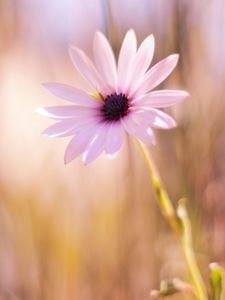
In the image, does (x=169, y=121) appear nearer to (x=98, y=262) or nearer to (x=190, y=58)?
(x=190, y=58)

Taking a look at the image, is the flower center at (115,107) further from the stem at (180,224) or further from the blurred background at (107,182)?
the blurred background at (107,182)

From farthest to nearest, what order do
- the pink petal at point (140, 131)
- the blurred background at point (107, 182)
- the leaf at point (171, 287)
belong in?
the blurred background at point (107, 182)
the leaf at point (171, 287)
the pink petal at point (140, 131)

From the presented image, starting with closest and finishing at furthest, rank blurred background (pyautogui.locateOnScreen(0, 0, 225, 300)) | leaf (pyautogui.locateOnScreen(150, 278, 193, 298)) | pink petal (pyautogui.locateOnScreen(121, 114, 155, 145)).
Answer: pink petal (pyautogui.locateOnScreen(121, 114, 155, 145)) < leaf (pyautogui.locateOnScreen(150, 278, 193, 298)) < blurred background (pyautogui.locateOnScreen(0, 0, 225, 300))

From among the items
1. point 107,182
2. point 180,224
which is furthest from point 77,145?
point 107,182

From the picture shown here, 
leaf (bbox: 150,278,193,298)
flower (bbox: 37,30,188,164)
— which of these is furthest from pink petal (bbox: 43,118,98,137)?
leaf (bbox: 150,278,193,298)

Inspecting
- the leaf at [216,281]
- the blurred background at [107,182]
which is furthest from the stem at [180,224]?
the blurred background at [107,182]

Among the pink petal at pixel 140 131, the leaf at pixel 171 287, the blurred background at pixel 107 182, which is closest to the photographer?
the pink petal at pixel 140 131

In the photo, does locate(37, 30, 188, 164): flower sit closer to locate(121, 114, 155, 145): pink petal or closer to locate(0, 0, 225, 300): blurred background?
locate(121, 114, 155, 145): pink petal
